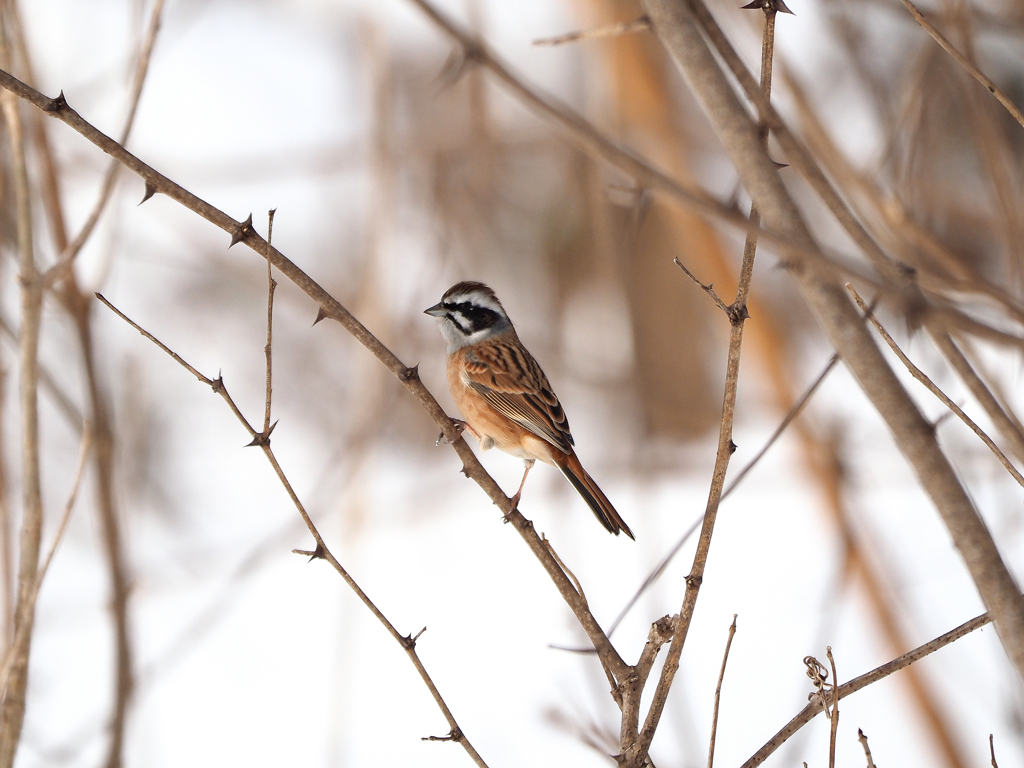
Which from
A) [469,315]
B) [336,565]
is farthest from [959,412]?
[469,315]

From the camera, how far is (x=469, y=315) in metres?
4.47

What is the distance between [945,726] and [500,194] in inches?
259

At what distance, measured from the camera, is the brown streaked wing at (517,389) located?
154 inches

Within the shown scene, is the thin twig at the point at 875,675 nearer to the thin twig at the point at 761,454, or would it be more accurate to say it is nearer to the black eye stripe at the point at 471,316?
the thin twig at the point at 761,454

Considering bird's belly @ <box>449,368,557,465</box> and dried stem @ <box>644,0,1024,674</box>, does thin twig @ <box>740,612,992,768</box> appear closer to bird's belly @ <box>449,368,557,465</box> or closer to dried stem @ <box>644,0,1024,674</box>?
dried stem @ <box>644,0,1024,674</box>

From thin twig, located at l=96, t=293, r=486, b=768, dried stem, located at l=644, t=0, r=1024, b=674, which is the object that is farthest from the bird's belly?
dried stem, located at l=644, t=0, r=1024, b=674

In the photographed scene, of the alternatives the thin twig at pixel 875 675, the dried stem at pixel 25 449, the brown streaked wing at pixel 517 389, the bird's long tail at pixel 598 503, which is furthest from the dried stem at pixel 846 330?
the brown streaked wing at pixel 517 389

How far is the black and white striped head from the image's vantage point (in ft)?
14.1

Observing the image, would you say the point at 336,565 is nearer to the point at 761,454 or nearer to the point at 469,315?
the point at 761,454

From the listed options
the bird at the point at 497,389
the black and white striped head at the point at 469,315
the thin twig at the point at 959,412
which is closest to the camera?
the thin twig at the point at 959,412

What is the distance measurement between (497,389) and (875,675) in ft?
8.81

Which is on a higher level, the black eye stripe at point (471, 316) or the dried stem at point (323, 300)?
the black eye stripe at point (471, 316)

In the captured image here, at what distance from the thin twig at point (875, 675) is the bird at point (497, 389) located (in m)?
1.89

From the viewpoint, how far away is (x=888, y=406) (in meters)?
1.30
